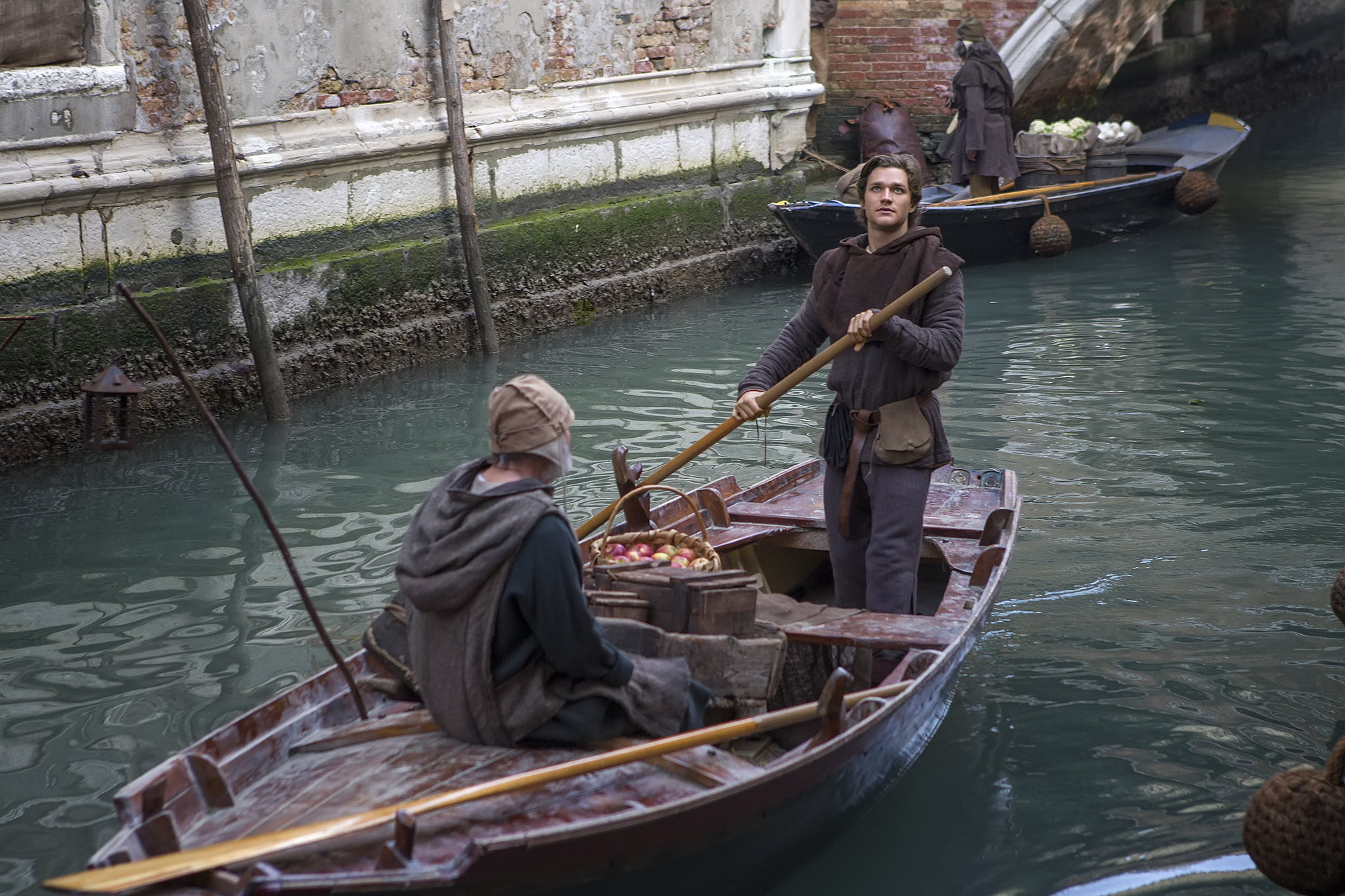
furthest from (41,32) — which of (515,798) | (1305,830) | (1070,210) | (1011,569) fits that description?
(1070,210)

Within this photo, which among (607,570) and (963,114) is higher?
(963,114)

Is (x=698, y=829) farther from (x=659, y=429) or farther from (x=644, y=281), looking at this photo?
(x=644, y=281)

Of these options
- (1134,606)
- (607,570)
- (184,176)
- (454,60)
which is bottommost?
(1134,606)

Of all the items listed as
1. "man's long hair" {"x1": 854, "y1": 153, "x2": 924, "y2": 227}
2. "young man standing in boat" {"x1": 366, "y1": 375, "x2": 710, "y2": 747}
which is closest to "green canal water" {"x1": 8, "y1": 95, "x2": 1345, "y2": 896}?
"young man standing in boat" {"x1": 366, "y1": 375, "x2": 710, "y2": 747}

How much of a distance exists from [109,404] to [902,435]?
2289 millimetres

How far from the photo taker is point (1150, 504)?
611cm

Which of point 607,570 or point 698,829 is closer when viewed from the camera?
point 698,829

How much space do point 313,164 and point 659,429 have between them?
2789 millimetres

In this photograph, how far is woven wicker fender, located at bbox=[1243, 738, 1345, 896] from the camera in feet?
8.53

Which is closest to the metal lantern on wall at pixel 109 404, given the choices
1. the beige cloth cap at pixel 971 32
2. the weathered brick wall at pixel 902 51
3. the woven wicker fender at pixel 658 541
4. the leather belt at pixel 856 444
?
the woven wicker fender at pixel 658 541

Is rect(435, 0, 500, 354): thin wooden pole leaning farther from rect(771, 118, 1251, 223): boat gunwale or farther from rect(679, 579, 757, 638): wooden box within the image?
rect(679, 579, 757, 638): wooden box

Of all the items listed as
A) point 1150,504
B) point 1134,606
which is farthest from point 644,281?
point 1134,606

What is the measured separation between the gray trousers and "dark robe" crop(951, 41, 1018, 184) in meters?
8.50

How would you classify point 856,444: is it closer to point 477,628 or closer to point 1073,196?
point 477,628
